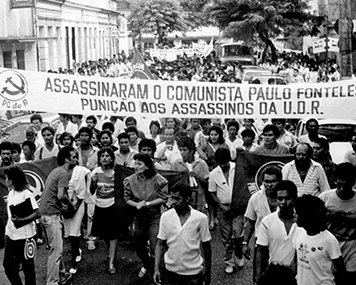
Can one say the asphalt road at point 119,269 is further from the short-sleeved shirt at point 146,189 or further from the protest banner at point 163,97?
the protest banner at point 163,97

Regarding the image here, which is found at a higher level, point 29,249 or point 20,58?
point 20,58

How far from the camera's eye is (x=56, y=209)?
7289 mm

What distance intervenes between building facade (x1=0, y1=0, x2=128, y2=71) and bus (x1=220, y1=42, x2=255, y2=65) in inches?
395

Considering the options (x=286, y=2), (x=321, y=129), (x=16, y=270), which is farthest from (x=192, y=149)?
(x=286, y=2)

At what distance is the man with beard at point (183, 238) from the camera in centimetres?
555

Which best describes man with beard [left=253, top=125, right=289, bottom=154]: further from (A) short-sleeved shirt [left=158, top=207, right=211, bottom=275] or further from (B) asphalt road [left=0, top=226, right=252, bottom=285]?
(A) short-sleeved shirt [left=158, top=207, right=211, bottom=275]

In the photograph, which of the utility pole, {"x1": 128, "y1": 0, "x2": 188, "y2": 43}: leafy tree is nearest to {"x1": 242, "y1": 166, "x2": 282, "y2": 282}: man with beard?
the utility pole

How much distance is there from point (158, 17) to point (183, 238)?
186ft

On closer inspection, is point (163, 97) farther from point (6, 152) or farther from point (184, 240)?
point (184, 240)

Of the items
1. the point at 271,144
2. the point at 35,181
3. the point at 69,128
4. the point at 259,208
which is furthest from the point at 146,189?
the point at 69,128

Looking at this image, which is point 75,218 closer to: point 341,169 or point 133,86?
point 133,86

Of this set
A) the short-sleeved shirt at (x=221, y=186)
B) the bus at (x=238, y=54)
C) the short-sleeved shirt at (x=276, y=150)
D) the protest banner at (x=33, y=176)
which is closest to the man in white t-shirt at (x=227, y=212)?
the short-sleeved shirt at (x=221, y=186)

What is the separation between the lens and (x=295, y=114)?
8.75 metres

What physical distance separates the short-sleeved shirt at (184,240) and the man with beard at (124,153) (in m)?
3.14
